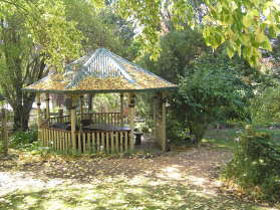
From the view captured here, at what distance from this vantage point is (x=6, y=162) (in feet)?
39.1

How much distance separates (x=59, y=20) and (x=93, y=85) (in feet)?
11.3

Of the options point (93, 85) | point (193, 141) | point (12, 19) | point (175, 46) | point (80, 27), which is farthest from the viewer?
point (80, 27)

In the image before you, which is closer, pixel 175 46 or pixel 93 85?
pixel 93 85

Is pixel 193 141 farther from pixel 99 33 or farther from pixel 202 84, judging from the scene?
pixel 99 33

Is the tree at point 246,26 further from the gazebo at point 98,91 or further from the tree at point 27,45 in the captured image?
the gazebo at point 98,91

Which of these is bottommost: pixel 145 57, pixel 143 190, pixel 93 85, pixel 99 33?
pixel 143 190

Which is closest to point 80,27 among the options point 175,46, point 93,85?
point 175,46

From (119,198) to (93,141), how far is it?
5.38 meters

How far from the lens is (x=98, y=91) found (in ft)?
40.9

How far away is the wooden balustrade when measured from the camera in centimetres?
1290

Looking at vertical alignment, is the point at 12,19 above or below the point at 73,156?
above

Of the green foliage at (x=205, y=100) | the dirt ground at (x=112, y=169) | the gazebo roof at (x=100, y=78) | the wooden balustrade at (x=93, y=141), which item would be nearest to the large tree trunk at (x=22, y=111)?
the gazebo roof at (x=100, y=78)

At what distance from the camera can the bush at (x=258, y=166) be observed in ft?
25.1

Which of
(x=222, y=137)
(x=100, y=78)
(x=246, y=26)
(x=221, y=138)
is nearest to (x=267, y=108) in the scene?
(x=246, y=26)
